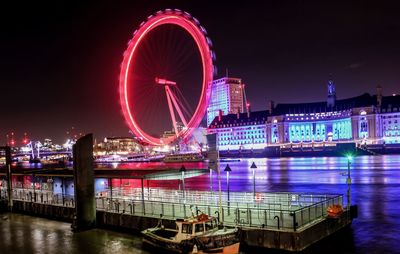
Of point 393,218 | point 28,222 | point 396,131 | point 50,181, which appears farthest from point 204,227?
point 396,131

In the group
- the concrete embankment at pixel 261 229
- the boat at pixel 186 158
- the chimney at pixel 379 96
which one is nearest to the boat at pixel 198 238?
the concrete embankment at pixel 261 229

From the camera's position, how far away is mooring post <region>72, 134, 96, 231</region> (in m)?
32.4

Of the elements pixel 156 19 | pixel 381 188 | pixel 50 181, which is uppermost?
pixel 156 19

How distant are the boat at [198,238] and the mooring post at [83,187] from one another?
27.8 feet

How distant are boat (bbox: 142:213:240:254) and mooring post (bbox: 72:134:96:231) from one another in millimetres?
8467

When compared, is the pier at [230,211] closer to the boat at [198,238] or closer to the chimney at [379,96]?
the boat at [198,238]

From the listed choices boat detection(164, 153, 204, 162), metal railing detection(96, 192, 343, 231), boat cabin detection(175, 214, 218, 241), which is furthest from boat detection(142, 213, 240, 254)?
boat detection(164, 153, 204, 162)

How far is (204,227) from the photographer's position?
2367 centimetres

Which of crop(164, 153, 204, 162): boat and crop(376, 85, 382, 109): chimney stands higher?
crop(376, 85, 382, 109): chimney

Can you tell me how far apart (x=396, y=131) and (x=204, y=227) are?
170m

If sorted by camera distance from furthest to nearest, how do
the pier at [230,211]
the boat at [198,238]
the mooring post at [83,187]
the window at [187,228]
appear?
the mooring post at [83,187] < the window at [187,228] < the pier at [230,211] < the boat at [198,238]

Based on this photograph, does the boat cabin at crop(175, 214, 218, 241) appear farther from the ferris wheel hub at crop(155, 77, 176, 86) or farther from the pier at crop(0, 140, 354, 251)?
the ferris wheel hub at crop(155, 77, 176, 86)

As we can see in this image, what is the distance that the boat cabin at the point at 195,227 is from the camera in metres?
23.6

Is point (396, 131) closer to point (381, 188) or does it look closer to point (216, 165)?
point (381, 188)
